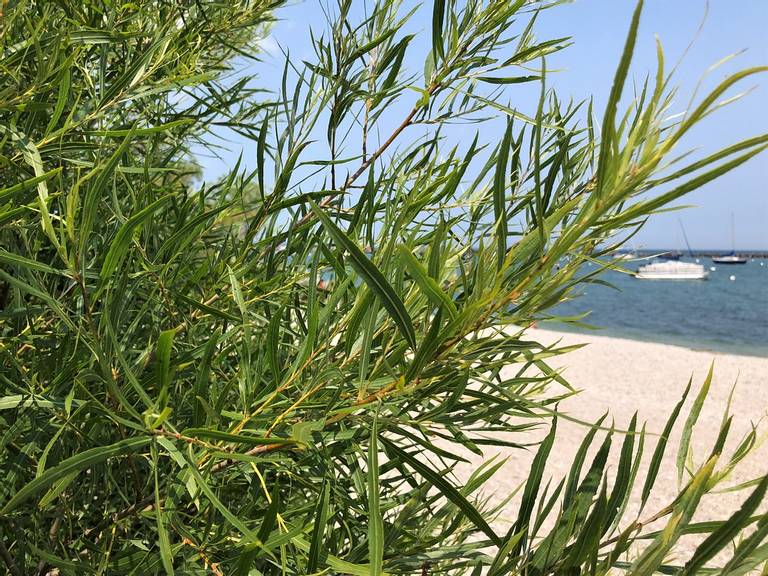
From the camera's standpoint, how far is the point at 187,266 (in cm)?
50

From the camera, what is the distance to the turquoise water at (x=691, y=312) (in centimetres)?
1430

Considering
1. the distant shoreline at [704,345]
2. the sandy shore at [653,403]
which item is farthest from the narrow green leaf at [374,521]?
the distant shoreline at [704,345]

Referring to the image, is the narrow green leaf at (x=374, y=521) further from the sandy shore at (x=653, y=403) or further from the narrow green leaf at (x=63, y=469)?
the sandy shore at (x=653, y=403)

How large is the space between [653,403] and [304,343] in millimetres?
7919

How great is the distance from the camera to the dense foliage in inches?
10.9

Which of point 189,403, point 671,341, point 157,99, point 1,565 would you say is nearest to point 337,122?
point 157,99

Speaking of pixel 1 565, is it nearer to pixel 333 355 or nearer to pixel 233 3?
pixel 333 355

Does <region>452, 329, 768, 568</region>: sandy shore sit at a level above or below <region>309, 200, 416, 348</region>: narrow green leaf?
below

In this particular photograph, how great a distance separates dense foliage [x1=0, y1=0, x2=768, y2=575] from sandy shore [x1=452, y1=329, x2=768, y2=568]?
2255 mm

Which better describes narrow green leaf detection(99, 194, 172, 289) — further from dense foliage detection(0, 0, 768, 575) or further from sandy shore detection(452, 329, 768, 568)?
A: sandy shore detection(452, 329, 768, 568)

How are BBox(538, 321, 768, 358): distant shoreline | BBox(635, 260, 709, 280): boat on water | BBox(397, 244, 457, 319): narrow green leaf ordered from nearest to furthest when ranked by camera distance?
1. BBox(397, 244, 457, 319): narrow green leaf
2. BBox(538, 321, 768, 358): distant shoreline
3. BBox(635, 260, 709, 280): boat on water

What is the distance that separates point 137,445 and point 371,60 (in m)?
0.49

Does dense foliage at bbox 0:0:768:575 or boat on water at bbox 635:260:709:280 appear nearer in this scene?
dense foliage at bbox 0:0:768:575

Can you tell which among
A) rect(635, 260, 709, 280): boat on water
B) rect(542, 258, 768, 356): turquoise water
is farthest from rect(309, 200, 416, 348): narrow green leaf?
rect(635, 260, 709, 280): boat on water
